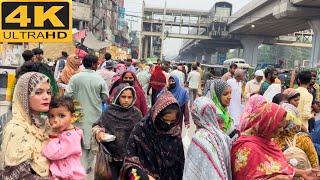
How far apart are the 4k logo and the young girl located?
1533 millimetres

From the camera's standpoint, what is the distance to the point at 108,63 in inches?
392

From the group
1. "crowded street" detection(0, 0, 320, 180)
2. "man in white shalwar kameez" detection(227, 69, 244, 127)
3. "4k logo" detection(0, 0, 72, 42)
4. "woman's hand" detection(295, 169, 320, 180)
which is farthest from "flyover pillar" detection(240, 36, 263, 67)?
"woman's hand" detection(295, 169, 320, 180)

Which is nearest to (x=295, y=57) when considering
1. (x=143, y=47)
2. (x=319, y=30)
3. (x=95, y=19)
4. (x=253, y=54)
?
(x=143, y=47)

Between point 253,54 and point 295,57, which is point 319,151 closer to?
point 253,54

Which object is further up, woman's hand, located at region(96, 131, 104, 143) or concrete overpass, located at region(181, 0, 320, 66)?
concrete overpass, located at region(181, 0, 320, 66)

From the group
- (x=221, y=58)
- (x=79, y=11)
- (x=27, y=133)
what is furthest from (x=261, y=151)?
(x=221, y=58)

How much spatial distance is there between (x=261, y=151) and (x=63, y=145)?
1.23m

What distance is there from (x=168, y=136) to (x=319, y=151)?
4.68 feet

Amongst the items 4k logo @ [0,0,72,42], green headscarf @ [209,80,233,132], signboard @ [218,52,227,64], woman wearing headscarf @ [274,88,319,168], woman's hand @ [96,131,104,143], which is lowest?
signboard @ [218,52,227,64]

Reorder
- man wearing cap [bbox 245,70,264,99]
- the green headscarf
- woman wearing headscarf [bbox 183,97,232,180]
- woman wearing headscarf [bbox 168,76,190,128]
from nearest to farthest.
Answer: woman wearing headscarf [bbox 183,97,232,180], the green headscarf, woman wearing headscarf [bbox 168,76,190,128], man wearing cap [bbox 245,70,264,99]

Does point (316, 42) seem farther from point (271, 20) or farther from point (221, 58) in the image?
point (221, 58)

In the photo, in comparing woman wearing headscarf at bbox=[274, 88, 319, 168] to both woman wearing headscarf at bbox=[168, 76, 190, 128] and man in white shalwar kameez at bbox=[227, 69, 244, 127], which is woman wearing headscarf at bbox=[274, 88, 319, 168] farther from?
man in white shalwar kameez at bbox=[227, 69, 244, 127]

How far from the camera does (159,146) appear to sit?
12.1 ft

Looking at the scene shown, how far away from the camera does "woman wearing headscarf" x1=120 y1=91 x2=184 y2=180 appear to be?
3.68 meters
